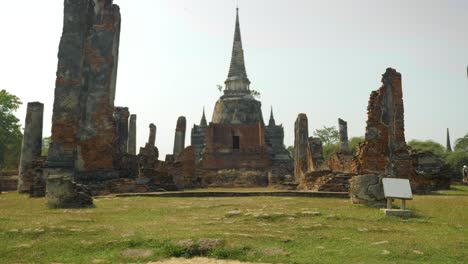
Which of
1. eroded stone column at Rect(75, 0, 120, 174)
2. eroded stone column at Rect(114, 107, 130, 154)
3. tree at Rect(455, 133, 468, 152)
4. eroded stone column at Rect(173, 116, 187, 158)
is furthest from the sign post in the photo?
tree at Rect(455, 133, 468, 152)

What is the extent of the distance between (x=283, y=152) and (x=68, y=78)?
25236 millimetres

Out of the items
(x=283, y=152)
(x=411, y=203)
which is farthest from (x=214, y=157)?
(x=411, y=203)

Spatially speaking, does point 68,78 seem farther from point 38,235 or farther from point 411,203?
point 411,203

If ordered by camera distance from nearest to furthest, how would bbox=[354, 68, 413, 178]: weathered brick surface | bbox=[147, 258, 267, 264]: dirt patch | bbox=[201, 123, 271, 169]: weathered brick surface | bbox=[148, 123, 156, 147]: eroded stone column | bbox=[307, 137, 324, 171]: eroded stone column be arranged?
bbox=[147, 258, 267, 264]: dirt patch < bbox=[354, 68, 413, 178]: weathered brick surface < bbox=[307, 137, 324, 171]: eroded stone column < bbox=[148, 123, 156, 147]: eroded stone column < bbox=[201, 123, 271, 169]: weathered brick surface

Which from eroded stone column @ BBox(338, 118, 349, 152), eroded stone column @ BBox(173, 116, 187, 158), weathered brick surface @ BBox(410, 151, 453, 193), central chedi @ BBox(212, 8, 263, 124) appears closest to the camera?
weathered brick surface @ BBox(410, 151, 453, 193)

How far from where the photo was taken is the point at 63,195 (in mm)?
8180

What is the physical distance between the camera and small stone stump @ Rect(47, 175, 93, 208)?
8164mm

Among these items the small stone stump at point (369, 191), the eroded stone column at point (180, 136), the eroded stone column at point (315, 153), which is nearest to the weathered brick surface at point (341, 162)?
the eroded stone column at point (315, 153)

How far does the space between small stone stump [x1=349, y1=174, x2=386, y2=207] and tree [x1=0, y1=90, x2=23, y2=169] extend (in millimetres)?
26194

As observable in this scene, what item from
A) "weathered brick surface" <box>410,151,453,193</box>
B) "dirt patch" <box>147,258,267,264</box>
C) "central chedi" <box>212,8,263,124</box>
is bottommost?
"dirt patch" <box>147,258,267,264</box>

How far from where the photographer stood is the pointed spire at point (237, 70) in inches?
1667

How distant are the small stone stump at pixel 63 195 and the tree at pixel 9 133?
2296cm

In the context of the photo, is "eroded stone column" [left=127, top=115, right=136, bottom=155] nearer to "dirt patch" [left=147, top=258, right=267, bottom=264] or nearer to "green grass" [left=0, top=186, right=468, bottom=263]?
"green grass" [left=0, top=186, right=468, bottom=263]

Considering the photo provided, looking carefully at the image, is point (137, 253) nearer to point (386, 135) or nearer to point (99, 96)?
point (99, 96)
